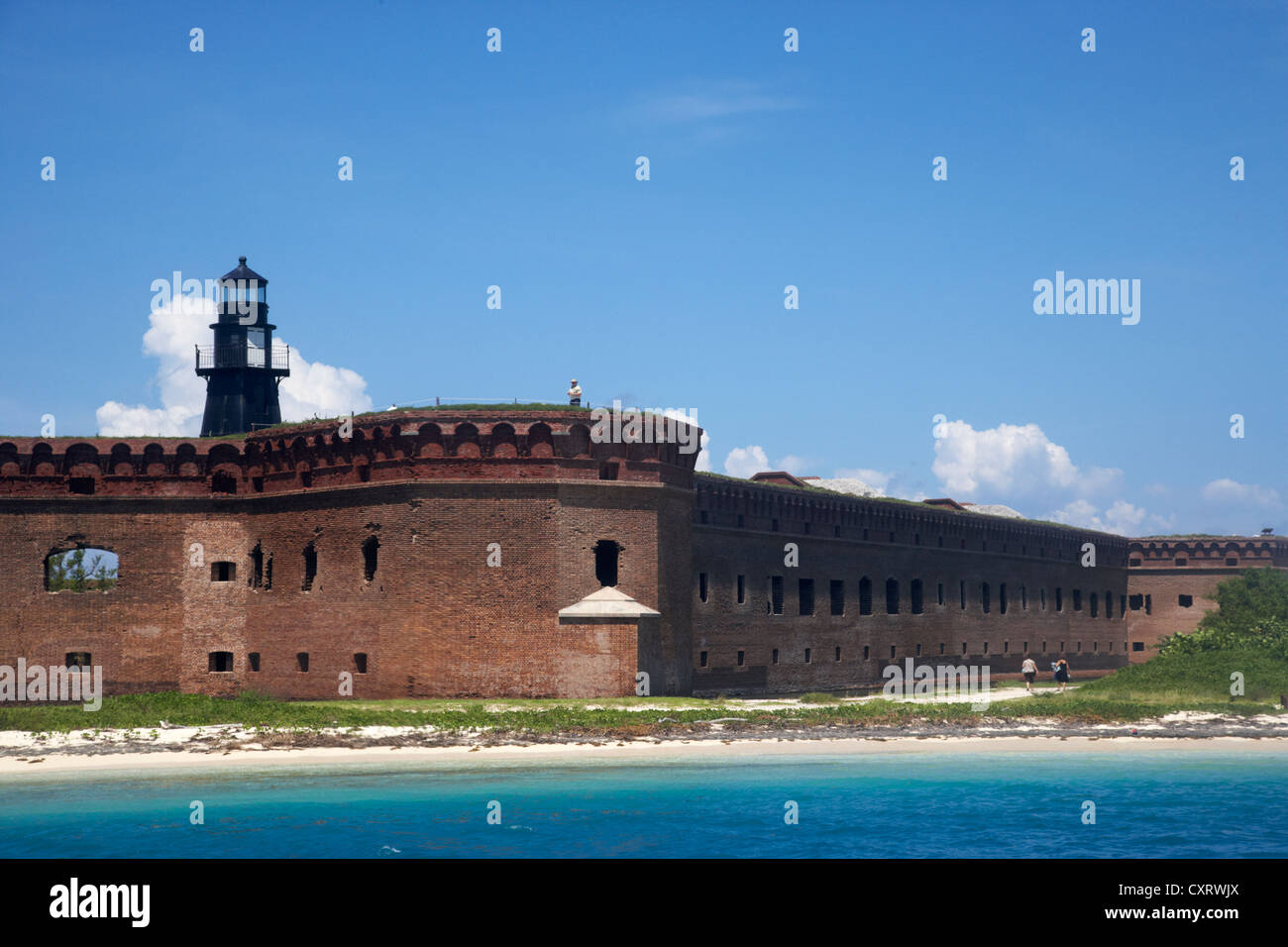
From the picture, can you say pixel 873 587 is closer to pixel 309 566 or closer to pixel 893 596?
pixel 893 596

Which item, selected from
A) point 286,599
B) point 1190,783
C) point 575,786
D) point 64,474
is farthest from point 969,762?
point 64,474

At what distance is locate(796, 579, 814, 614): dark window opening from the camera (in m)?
45.4

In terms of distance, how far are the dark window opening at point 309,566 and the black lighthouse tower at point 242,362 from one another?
16.0 m

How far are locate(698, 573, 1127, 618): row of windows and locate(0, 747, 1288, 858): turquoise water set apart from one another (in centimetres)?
1576

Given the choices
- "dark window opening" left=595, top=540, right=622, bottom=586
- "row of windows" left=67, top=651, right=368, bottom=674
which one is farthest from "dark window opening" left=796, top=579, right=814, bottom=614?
"row of windows" left=67, top=651, right=368, bottom=674

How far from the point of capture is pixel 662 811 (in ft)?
69.1

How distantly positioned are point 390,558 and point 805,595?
1743 centimetres

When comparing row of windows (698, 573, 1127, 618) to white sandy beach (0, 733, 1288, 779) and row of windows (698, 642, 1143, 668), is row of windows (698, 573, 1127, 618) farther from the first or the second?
white sandy beach (0, 733, 1288, 779)

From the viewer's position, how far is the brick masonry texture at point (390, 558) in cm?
3191

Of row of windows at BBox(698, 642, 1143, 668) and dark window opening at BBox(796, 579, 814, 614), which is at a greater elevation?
dark window opening at BBox(796, 579, 814, 614)

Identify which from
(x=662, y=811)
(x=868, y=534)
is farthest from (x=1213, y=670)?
(x=662, y=811)

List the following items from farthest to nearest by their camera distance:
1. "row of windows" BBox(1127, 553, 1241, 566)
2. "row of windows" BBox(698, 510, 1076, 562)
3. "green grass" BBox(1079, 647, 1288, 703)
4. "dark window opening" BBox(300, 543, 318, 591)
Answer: "row of windows" BBox(1127, 553, 1241, 566)
"row of windows" BBox(698, 510, 1076, 562)
"green grass" BBox(1079, 647, 1288, 703)
"dark window opening" BBox(300, 543, 318, 591)
